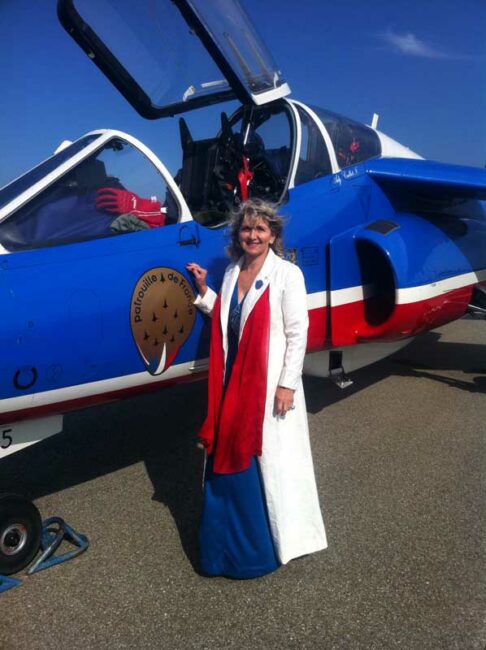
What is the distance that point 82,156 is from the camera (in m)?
2.79

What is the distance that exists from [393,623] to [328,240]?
2.41 metres

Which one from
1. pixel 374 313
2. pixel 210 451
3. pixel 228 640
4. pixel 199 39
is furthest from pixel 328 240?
pixel 228 640

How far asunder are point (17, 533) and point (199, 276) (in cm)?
161

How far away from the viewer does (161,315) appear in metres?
2.76

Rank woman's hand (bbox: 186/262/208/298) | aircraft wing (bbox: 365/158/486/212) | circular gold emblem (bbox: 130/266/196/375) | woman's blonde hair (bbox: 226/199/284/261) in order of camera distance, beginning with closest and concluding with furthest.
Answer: woman's blonde hair (bbox: 226/199/284/261) < circular gold emblem (bbox: 130/266/196/375) < woman's hand (bbox: 186/262/208/298) < aircraft wing (bbox: 365/158/486/212)

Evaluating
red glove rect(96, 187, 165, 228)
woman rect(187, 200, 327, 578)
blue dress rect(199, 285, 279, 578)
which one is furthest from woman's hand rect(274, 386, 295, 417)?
red glove rect(96, 187, 165, 228)

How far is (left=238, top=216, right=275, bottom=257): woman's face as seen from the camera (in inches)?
91.1

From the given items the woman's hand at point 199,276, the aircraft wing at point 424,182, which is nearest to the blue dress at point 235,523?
the woman's hand at point 199,276

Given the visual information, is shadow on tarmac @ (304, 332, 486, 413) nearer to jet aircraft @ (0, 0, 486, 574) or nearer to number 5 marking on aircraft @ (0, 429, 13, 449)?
jet aircraft @ (0, 0, 486, 574)

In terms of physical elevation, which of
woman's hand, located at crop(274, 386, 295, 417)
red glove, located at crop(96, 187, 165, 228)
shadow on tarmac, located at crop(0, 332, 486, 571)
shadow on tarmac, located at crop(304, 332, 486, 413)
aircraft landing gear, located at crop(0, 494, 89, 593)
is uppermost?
red glove, located at crop(96, 187, 165, 228)

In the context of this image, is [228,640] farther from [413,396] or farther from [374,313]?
[413,396]

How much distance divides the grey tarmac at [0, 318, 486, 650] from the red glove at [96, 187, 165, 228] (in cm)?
174

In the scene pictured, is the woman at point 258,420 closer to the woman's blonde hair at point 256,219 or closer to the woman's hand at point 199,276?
the woman's blonde hair at point 256,219

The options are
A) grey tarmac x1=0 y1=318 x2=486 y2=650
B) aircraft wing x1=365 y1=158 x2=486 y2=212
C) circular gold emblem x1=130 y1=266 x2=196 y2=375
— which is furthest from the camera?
aircraft wing x1=365 y1=158 x2=486 y2=212
